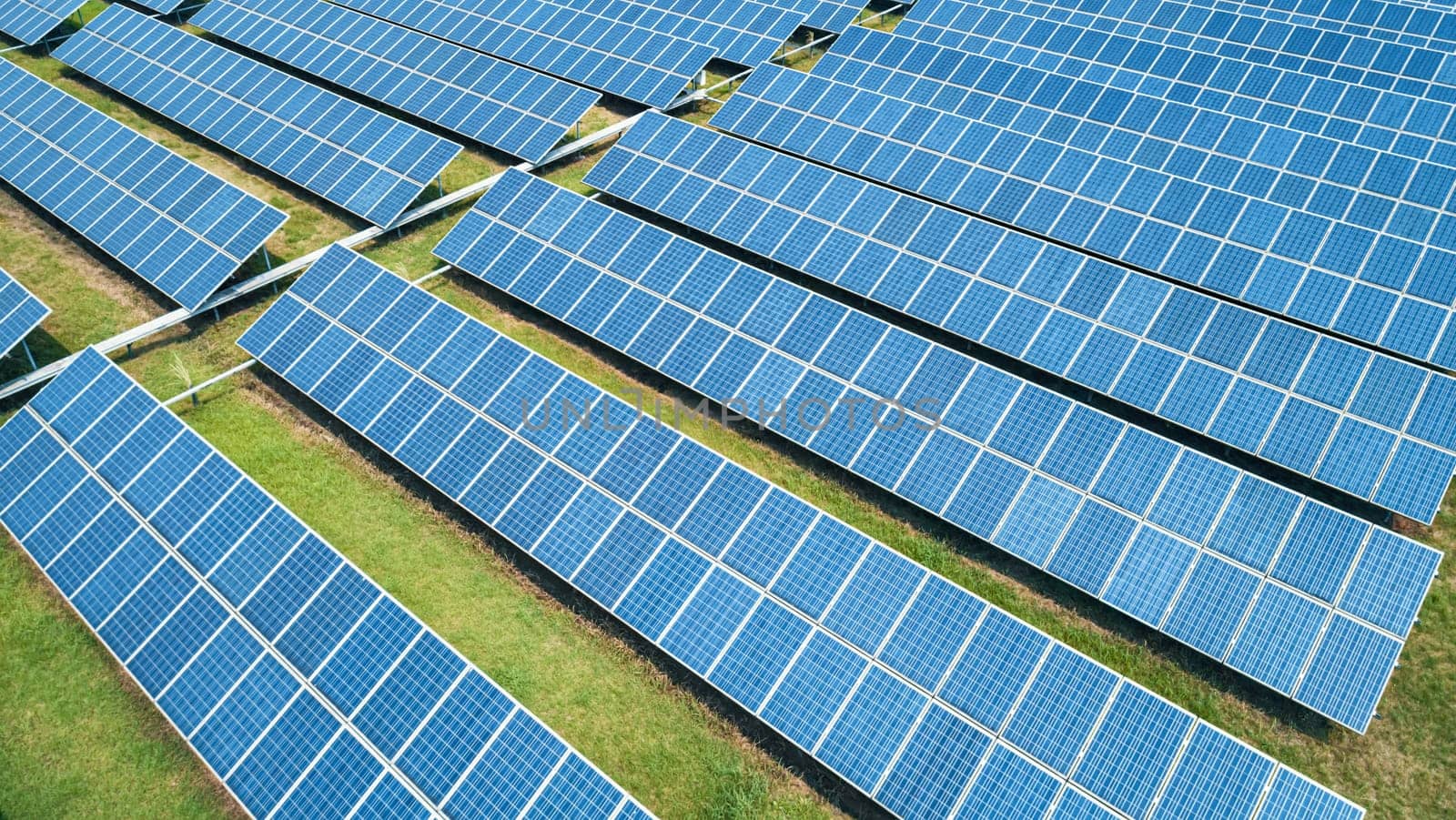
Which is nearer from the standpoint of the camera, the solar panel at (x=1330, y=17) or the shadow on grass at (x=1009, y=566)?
the shadow on grass at (x=1009, y=566)

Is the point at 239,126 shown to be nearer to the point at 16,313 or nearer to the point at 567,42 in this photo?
the point at 16,313

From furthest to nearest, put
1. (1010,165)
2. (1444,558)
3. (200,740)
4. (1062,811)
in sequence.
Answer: (1010,165)
(1444,558)
(200,740)
(1062,811)

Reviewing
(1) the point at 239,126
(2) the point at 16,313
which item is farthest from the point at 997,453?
(1) the point at 239,126

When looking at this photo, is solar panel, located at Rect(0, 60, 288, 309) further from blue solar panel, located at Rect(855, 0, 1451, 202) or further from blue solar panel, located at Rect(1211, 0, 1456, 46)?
blue solar panel, located at Rect(1211, 0, 1456, 46)

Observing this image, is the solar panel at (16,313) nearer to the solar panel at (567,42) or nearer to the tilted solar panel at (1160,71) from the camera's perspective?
the solar panel at (567,42)

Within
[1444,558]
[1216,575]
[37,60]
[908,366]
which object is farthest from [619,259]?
[37,60]

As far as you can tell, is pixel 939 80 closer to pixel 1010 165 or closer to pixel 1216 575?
pixel 1010 165

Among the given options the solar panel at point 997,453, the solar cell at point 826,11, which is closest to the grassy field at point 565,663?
the solar panel at point 997,453

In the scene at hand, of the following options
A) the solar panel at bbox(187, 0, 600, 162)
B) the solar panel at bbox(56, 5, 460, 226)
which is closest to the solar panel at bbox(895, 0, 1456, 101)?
the solar panel at bbox(187, 0, 600, 162)
